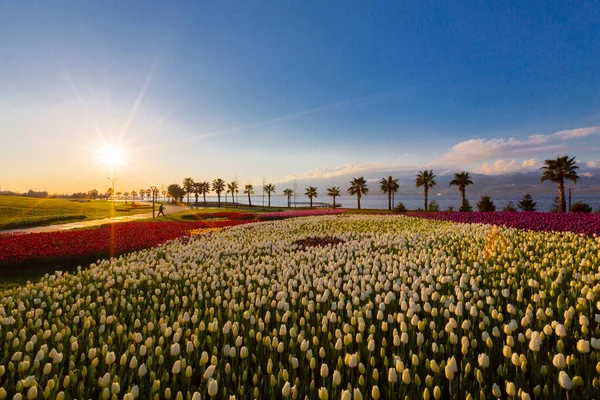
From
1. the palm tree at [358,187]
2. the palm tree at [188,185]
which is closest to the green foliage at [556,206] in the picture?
the palm tree at [358,187]

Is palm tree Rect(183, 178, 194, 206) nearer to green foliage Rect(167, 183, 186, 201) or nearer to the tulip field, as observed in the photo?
green foliage Rect(167, 183, 186, 201)

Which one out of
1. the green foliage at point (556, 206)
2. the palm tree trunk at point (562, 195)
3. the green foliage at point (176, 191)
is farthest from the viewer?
the green foliage at point (176, 191)

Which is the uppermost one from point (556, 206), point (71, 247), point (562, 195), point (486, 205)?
point (562, 195)

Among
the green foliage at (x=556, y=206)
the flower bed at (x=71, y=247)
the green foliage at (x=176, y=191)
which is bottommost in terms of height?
the flower bed at (x=71, y=247)

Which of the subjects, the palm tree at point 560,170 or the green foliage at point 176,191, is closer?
the palm tree at point 560,170

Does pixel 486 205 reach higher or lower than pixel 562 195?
lower

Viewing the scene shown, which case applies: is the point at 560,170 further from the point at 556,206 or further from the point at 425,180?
the point at 425,180

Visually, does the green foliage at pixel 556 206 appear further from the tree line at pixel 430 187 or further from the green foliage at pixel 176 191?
the green foliage at pixel 176 191

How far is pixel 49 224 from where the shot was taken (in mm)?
35281

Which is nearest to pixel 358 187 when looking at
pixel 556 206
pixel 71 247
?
pixel 556 206

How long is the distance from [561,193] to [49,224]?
65939 mm

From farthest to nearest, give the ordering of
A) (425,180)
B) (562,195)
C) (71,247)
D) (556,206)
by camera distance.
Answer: (425,180) < (556,206) < (562,195) < (71,247)

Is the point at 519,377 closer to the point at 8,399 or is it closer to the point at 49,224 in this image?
the point at 8,399

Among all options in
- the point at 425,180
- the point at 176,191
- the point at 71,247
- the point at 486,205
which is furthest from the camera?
the point at 176,191
